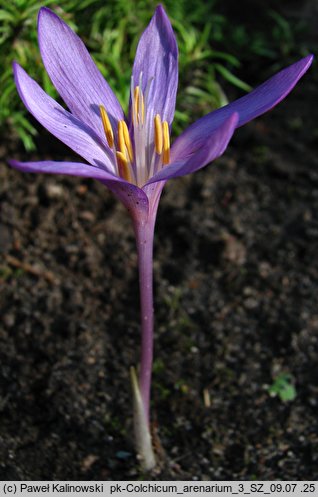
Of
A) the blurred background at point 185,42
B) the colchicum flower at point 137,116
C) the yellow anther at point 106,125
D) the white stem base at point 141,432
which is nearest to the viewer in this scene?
the colchicum flower at point 137,116

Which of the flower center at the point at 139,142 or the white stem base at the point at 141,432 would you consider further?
the white stem base at the point at 141,432

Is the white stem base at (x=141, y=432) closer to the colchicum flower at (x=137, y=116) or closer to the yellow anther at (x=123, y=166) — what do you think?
the colchicum flower at (x=137, y=116)

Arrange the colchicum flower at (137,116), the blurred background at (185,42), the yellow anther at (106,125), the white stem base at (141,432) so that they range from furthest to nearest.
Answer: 1. the blurred background at (185,42)
2. the white stem base at (141,432)
3. the yellow anther at (106,125)
4. the colchicum flower at (137,116)

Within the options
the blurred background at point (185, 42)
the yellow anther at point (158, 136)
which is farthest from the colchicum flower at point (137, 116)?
the blurred background at point (185, 42)

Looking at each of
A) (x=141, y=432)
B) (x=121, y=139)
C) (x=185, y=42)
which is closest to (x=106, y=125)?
(x=121, y=139)

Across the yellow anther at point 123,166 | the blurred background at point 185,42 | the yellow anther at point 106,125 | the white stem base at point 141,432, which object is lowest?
the white stem base at point 141,432

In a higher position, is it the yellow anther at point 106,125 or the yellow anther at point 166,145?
the yellow anther at point 106,125

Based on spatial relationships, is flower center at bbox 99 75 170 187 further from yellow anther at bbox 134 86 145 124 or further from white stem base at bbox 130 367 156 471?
white stem base at bbox 130 367 156 471

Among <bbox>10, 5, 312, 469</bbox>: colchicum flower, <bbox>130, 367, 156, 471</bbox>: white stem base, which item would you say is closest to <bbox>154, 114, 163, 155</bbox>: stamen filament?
<bbox>10, 5, 312, 469</bbox>: colchicum flower

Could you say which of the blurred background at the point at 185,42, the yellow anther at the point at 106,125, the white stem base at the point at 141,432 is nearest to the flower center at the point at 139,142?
the yellow anther at the point at 106,125
